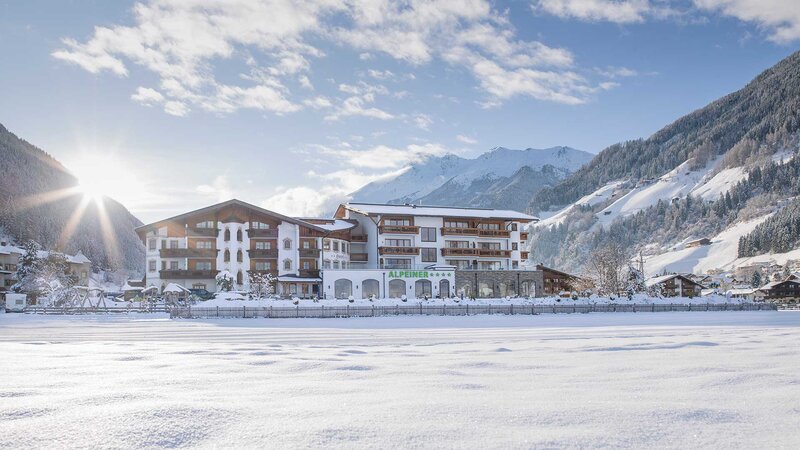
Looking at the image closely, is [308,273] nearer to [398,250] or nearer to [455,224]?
[398,250]

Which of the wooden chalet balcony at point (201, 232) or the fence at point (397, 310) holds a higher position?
the wooden chalet balcony at point (201, 232)

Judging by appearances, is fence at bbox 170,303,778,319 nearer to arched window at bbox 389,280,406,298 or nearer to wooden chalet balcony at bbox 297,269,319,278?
arched window at bbox 389,280,406,298

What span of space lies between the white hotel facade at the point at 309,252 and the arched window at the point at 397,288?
0.10 m

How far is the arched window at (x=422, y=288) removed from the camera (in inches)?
2443

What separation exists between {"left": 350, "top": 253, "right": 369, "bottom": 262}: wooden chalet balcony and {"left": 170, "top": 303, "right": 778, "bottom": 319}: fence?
81.1 feet

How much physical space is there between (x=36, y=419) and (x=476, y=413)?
150 inches

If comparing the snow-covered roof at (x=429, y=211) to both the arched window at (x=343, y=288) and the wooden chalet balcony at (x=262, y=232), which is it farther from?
the wooden chalet balcony at (x=262, y=232)

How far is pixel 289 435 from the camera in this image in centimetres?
477

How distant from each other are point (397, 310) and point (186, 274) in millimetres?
25436

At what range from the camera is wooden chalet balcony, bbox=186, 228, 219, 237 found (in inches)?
2361

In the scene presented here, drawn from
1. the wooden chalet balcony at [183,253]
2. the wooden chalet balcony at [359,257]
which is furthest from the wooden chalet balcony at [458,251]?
the wooden chalet balcony at [183,253]

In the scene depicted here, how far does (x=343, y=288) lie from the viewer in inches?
2372

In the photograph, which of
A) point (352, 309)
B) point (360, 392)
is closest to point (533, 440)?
point (360, 392)

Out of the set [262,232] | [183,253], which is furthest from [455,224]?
[183,253]
